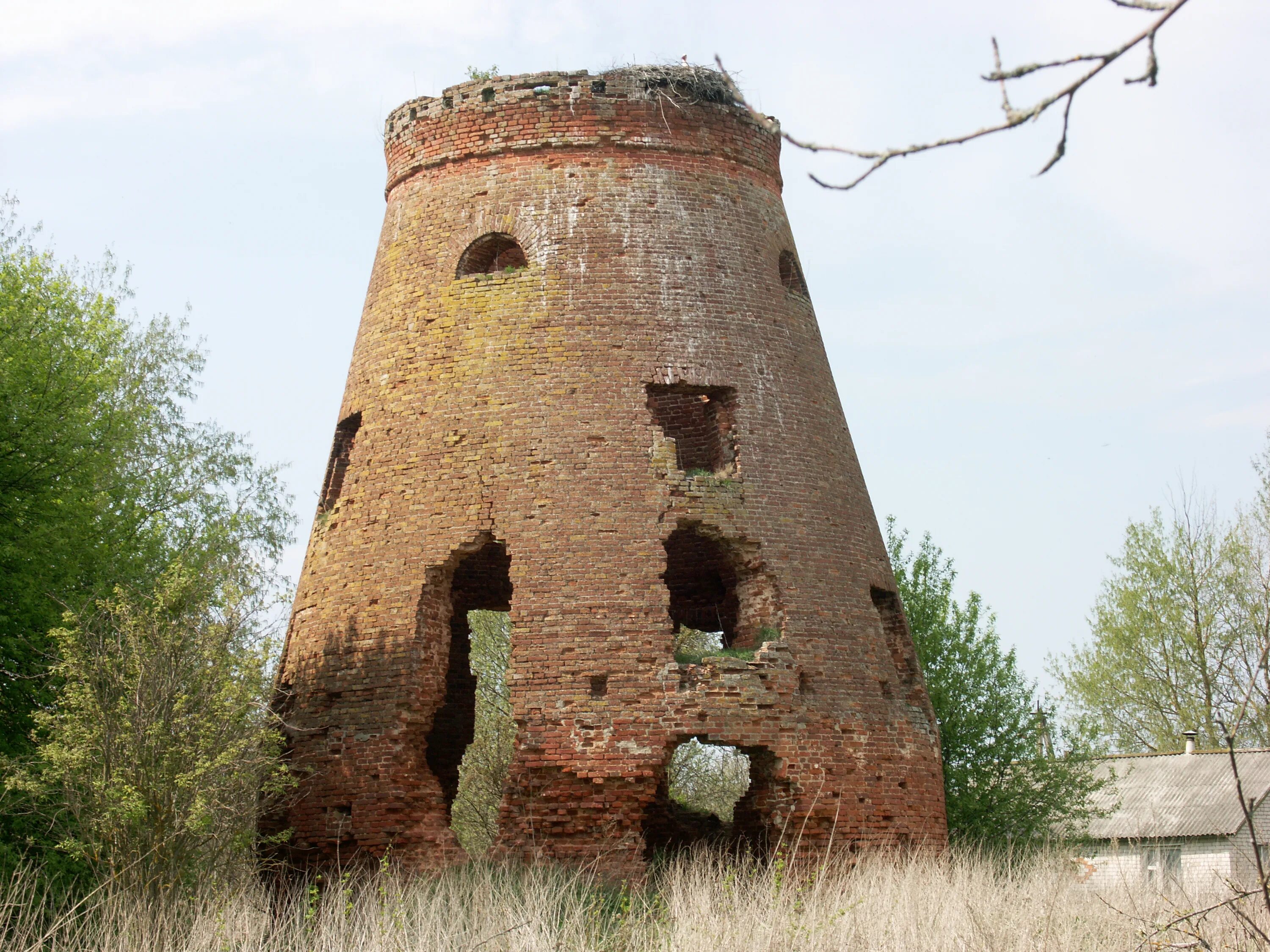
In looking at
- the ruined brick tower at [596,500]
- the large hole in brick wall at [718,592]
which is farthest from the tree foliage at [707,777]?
the ruined brick tower at [596,500]

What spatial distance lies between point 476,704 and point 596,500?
991cm

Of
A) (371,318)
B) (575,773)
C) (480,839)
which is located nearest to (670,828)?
(575,773)

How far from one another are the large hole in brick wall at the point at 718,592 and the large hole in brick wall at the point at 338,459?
3397mm

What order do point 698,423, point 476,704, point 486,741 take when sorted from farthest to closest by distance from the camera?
point 486,741, point 476,704, point 698,423

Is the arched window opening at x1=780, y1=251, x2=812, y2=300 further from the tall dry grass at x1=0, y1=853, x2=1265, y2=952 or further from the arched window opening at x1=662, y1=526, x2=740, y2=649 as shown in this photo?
the tall dry grass at x1=0, y1=853, x2=1265, y2=952

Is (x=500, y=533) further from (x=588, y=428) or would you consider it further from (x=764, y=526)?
(x=764, y=526)

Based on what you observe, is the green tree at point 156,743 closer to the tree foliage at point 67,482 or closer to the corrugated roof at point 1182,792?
the tree foliage at point 67,482

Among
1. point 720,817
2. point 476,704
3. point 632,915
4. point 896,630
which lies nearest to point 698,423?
point 896,630

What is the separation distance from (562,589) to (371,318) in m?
4.00

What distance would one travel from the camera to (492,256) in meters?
14.1

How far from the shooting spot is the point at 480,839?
24938mm

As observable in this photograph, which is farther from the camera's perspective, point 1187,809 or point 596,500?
point 1187,809

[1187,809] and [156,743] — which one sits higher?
[156,743]

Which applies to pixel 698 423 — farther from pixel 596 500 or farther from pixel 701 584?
pixel 596 500
